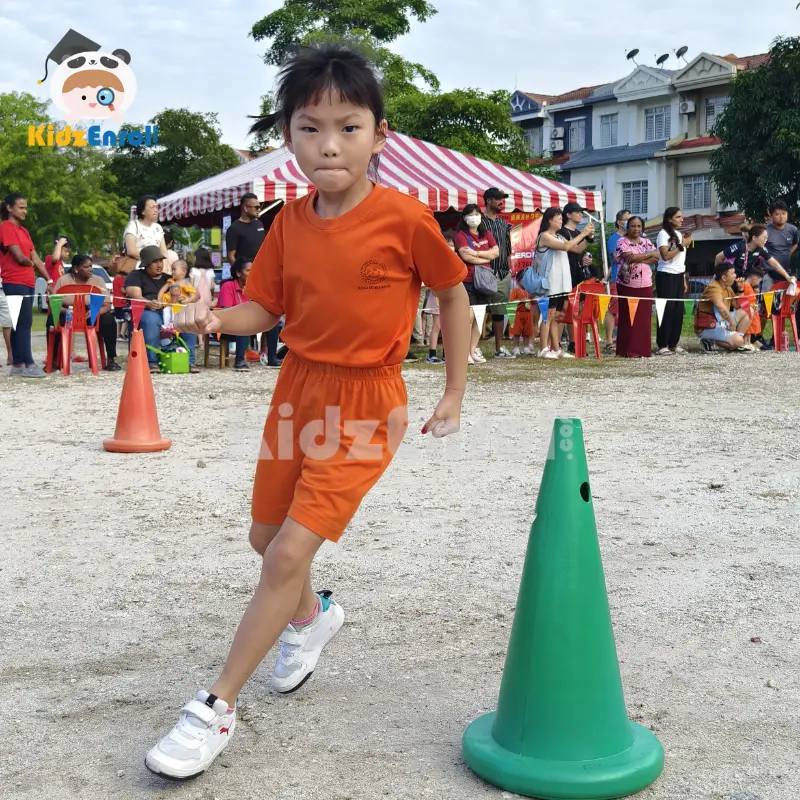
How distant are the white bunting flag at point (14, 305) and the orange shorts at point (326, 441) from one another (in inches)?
367

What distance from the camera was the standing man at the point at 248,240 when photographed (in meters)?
13.2

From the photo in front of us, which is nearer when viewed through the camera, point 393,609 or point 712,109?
point 393,609

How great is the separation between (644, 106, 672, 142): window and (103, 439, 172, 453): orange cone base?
50.8 metres

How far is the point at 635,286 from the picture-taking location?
14.0 metres

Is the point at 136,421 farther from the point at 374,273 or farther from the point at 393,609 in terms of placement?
the point at 374,273

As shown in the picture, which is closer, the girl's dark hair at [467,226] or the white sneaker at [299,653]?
the white sneaker at [299,653]

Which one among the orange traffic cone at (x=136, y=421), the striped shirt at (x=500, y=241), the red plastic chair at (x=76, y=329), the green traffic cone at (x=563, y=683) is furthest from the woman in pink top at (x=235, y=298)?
the green traffic cone at (x=563, y=683)

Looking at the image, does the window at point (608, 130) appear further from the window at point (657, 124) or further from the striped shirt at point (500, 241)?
the striped shirt at point (500, 241)

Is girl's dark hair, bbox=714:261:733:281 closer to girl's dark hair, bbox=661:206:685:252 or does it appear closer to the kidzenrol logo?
girl's dark hair, bbox=661:206:685:252

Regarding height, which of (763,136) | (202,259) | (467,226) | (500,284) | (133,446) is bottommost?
(133,446)

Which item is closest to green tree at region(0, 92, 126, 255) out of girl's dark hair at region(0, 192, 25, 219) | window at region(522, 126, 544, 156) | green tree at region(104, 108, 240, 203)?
green tree at region(104, 108, 240, 203)

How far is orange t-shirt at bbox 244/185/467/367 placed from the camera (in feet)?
8.98

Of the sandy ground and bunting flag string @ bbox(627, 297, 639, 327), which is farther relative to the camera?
bunting flag string @ bbox(627, 297, 639, 327)


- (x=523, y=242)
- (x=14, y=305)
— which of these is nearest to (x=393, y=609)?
(x=14, y=305)
